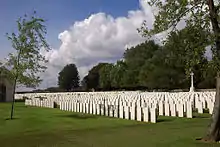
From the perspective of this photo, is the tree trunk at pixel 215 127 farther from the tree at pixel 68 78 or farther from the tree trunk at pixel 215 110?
the tree at pixel 68 78

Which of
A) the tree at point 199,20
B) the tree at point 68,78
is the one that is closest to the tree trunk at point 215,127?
the tree at point 199,20

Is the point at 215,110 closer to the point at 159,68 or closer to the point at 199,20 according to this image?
the point at 199,20

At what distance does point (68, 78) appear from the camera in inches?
4451

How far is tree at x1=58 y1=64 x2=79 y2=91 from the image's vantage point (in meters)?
112

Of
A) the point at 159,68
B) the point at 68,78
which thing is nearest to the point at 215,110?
the point at 159,68

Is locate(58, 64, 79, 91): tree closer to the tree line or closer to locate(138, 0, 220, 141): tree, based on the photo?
the tree line

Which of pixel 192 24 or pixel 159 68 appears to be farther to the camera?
pixel 159 68

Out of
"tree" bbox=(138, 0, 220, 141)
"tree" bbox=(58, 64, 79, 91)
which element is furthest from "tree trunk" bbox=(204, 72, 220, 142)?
"tree" bbox=(58, 64, 79, 91)

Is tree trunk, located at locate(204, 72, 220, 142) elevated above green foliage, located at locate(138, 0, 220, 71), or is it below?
below

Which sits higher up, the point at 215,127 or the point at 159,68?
the point at 159,68

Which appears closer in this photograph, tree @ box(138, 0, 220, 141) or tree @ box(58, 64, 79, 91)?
tree @ box(138, 0, 220, 141)

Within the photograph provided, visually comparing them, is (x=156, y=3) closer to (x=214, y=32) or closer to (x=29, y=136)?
(x=214, y=32)

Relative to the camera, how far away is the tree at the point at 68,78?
11243cm

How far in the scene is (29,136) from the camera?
39.2 feet
